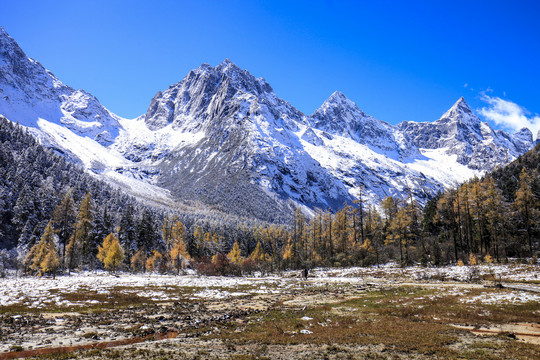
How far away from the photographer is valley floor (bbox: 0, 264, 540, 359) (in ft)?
48.3

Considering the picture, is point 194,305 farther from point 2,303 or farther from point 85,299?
point 2,303

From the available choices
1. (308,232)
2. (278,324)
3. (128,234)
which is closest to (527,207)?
(308,232)

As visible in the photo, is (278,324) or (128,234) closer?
(278,324)

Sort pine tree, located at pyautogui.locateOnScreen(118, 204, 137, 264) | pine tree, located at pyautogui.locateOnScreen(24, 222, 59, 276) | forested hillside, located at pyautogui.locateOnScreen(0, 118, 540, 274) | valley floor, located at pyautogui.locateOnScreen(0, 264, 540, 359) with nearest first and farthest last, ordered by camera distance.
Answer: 1. valley floor, located at pyautogui.locateOnScreen(0, 264, 540, 359)
2. pine tree, located at pyautogui.locateOnScreen(24, 222, 59, 276)
3. forested hillside, located at pyautogui.locateOnScreen(0, 118, 540, 274)
4. pine tree, located at pyautogui.locateOnScreen(118, 204, 137, 264)

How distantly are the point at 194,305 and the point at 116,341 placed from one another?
1317 centimetres

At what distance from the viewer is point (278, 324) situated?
21250mm

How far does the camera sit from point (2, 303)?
26.8m

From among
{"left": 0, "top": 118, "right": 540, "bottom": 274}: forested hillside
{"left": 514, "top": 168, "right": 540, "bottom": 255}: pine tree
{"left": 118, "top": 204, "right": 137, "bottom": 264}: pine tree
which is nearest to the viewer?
{"left": 514, "top": 168, "right": 540, "bottom": 255}: pine tree

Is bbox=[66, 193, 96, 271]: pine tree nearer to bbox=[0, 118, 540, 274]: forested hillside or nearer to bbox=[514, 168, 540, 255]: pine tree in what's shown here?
bbox=[0, 118, 540, 274]: forested hillside

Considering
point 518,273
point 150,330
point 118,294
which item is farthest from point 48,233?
point 518,273

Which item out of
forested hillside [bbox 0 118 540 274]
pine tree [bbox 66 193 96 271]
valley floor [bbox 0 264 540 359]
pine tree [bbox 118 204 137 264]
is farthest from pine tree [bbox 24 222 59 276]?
valley floor [bbox 0 264 540 359]

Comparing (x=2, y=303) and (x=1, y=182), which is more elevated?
(x=1, y=182)

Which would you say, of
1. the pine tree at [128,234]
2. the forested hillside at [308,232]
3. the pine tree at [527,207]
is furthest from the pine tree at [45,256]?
the pine tree at [527,207]

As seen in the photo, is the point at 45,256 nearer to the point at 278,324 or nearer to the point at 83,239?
the point at 83,239
